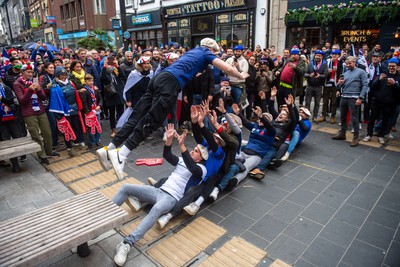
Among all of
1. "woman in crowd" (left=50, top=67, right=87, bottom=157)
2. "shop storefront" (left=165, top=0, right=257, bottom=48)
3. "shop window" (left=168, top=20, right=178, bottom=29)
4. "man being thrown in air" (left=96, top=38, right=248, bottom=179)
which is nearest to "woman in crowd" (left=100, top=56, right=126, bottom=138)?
"woman in crowd" (left=50, top=67, right=87, bottom=157)

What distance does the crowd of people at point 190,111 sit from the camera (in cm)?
380

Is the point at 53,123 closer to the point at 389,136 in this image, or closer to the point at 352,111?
the point at 352,111

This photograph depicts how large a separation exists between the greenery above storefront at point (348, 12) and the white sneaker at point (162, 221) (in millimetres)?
11759

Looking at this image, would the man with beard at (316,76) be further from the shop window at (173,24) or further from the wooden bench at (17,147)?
the shop window at (173,24)

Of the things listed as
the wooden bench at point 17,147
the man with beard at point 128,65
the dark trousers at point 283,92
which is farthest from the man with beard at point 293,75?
the wooden bench at point 17,147

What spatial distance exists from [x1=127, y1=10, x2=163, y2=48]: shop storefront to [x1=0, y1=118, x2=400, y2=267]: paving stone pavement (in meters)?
17.5

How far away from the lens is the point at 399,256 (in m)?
3.08

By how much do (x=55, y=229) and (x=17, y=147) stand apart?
3.00 metres

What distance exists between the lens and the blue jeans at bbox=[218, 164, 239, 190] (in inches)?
174

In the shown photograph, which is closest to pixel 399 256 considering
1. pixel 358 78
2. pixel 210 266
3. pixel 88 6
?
pixel 210 266

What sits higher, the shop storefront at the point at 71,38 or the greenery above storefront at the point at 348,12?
the shop storefront at the point at 71,38

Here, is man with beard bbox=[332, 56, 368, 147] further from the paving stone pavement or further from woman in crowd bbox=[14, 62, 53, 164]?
woman in crowd bbox=[14, 62, 53, 164]

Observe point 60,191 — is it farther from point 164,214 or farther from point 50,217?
point 164,214

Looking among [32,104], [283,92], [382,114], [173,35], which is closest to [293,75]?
[283,92]
